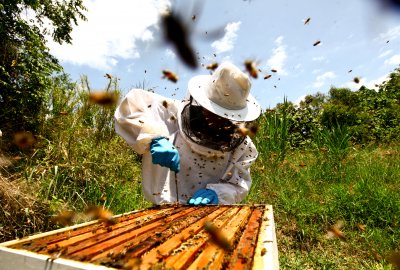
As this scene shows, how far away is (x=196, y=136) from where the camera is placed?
2879 millimetres

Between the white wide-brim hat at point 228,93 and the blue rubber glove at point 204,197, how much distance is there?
0.77 metres

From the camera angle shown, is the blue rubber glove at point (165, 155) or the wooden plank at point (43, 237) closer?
the wooden plank at point (43, 237)

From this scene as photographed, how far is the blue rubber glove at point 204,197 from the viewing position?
2.70 meters

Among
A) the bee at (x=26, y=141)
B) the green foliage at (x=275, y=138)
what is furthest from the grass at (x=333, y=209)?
the bee at (x=26, y=141)

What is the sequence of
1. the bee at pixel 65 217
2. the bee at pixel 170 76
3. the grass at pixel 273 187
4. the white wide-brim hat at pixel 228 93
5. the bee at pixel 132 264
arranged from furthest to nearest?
1. the grass at pixel 273 187
2. the bee at pixel 65 217
3. the white wide-brim hat at pixel 228 93
4. the bee at pixel 170 76
5. the bee at pixel 132 264

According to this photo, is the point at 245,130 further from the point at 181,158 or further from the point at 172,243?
the point at 172,243

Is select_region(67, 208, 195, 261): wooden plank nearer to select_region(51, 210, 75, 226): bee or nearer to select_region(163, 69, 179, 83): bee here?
select_region(163, 69, 179, 83): bee

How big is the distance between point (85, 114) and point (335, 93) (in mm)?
26606

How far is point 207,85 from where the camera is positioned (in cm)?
306

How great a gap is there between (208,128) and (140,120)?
684 mm

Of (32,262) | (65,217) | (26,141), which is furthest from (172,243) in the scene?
(26,141)

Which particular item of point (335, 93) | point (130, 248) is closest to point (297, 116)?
point (130, 248)

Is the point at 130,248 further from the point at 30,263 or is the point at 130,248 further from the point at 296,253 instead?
the point at 296,253

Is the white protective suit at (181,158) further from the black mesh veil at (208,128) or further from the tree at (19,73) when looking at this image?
the tree at (19,73)
